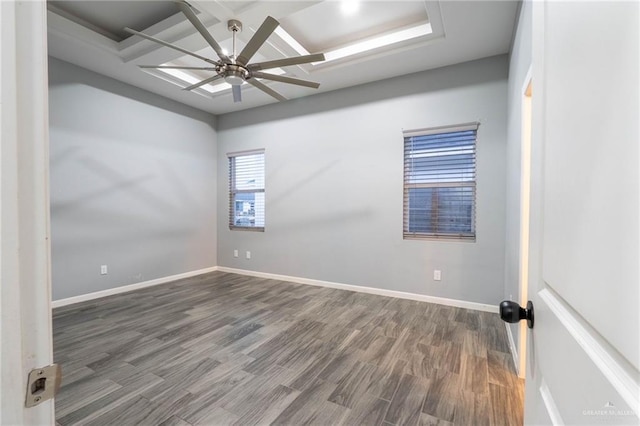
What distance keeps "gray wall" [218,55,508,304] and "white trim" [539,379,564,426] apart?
2913 millimetres

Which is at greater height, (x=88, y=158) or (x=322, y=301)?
(x=88, y=158)


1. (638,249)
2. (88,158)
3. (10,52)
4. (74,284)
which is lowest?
(74,284)

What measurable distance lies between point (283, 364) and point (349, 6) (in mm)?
3230

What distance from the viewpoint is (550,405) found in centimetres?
56

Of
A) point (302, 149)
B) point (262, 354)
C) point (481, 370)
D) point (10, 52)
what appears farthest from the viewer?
point (302, 149)

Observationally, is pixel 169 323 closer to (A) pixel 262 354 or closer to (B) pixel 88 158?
(A) pixel 262 354

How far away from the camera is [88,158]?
355 cm

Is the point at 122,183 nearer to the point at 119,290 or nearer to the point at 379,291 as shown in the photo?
the point at 119,290

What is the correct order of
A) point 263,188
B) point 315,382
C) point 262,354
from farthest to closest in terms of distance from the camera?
point 263,188 < point 262,354 < point 315,382

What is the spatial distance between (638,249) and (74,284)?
187 inches

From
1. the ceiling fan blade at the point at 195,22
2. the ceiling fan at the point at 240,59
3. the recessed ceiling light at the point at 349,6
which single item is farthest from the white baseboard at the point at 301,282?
the recessed ceiling light at the point at 349,6

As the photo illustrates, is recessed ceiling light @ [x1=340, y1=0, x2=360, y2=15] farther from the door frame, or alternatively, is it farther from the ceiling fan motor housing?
the door frame

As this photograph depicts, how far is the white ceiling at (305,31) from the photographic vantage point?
2.43 m

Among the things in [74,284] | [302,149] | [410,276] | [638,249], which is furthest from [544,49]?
[74,284]
